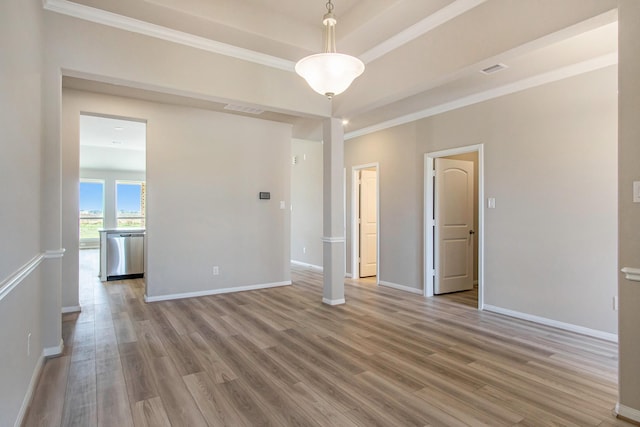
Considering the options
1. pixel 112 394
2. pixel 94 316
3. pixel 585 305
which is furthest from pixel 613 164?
pixel 94 316

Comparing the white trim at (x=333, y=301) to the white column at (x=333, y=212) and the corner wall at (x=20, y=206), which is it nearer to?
the white column at (x=333, y=212)

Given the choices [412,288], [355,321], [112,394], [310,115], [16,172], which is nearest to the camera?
[16,172]

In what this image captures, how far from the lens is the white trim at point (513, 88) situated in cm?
334

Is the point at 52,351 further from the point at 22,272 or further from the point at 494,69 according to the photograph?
the point at 494,69

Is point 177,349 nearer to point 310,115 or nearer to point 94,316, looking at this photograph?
point 94,316

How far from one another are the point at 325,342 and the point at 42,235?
8.38ft

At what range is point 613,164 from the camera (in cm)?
330

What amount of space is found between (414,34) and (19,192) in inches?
128

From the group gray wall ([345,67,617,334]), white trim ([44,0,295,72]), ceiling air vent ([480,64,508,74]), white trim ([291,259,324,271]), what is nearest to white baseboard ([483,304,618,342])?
gray wall ([345,67,617,334])

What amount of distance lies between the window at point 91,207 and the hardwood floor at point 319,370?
7979 mm

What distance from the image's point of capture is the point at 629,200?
2.00m

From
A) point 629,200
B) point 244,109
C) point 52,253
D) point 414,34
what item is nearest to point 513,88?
point 414,34

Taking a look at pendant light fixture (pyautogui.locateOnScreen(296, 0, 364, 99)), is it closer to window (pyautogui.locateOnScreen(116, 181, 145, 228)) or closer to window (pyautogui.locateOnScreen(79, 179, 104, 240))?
window (pyautogui.locateOnScreen(116, 181, 145, 228))

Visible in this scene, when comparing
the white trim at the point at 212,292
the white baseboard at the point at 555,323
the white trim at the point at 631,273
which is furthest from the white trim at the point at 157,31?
the white baseboard at the point at 555,323
